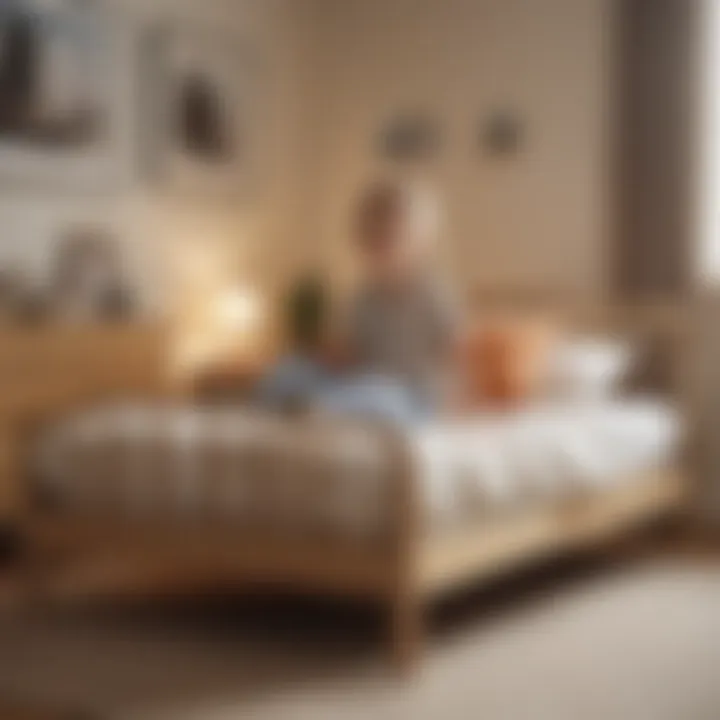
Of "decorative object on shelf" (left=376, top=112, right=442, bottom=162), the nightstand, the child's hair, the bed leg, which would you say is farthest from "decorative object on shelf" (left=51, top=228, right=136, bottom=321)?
the bed leg

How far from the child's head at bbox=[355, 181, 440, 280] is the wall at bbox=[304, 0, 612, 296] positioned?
97 cm

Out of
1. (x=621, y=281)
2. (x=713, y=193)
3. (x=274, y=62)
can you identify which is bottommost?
(x=621, y=281)

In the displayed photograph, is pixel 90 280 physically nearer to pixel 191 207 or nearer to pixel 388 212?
pixel 191 207

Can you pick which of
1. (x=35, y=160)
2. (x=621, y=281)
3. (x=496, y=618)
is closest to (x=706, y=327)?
(x=621, y=281)

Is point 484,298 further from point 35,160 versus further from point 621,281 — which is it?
point 35,160

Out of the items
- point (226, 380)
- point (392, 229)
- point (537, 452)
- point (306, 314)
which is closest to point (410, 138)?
point (306, 314)

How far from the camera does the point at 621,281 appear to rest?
15.7ft

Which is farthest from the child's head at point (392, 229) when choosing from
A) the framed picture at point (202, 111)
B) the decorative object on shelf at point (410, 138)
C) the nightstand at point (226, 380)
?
the decorative object on shelf at point (410, 138)

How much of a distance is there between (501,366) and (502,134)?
1.21 metres

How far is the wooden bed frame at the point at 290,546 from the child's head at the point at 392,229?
0.78 meters

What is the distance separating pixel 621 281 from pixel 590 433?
1.21 metres

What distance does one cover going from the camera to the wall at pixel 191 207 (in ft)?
14.1

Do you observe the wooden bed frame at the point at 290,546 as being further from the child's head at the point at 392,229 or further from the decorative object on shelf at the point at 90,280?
the child's head at the point at 392,229

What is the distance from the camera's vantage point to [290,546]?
121 inches
